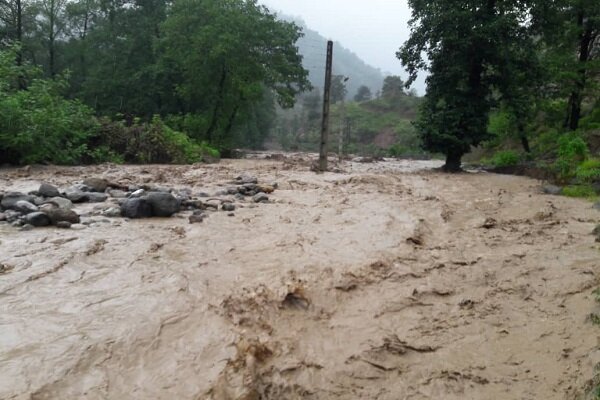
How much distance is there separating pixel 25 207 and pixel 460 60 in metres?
14.5

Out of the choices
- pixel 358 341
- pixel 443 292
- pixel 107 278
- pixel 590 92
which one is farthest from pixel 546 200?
pixel 590 92

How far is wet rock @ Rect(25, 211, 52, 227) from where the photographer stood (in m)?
5.58

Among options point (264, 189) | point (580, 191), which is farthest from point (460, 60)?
point (264, 189)

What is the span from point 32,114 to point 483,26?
14421 mm

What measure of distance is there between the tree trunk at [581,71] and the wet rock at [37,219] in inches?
692

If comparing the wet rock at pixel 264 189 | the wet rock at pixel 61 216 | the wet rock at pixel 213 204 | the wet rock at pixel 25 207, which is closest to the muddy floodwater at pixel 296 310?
the wet rock at pixel 61 216

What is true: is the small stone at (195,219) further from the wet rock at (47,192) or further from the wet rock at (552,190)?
the wet rock at (552,190)

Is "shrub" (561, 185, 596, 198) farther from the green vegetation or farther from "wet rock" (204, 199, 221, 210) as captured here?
the green vegetation

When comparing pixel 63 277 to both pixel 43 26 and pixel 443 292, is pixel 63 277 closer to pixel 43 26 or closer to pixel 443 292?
pixel 443 292

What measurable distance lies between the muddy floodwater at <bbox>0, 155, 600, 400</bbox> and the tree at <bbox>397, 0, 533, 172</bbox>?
1001 centimetres

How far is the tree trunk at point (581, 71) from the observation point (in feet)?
53.7

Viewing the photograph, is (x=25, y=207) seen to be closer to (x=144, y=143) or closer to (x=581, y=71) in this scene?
(x=144, y=143)

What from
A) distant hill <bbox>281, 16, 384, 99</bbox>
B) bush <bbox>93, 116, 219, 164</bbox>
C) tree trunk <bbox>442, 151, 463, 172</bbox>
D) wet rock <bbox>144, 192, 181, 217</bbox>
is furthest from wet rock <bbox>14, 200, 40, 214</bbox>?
distant hill <bbox>281, 16, 384, 99</bbox>

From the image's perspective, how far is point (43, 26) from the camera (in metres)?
29.2
